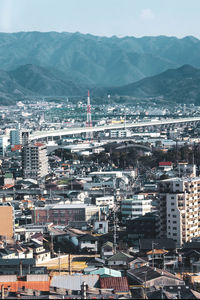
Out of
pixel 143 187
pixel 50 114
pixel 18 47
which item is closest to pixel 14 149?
pixel 143 187

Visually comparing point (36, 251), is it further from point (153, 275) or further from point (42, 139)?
point (42, 139)

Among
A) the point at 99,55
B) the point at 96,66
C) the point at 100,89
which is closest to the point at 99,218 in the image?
the point at 100,89

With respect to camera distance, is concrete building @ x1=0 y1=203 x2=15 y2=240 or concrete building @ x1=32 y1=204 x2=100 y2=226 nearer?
concrete building @ x1=0 y1=203 x2=15 y2=240

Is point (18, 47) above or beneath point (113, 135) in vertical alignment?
above

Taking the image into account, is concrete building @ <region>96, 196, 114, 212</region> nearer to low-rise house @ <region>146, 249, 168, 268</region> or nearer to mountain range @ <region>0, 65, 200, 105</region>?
low-rise house @ <region>146, 249, 168, 268</region>

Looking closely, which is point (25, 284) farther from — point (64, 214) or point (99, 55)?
point (99, 55)

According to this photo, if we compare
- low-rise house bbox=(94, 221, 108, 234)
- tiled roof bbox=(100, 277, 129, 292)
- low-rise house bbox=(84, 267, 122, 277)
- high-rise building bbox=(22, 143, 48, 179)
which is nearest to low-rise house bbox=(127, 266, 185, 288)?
low-rise house bbox=(84, 267, 122, 277)
